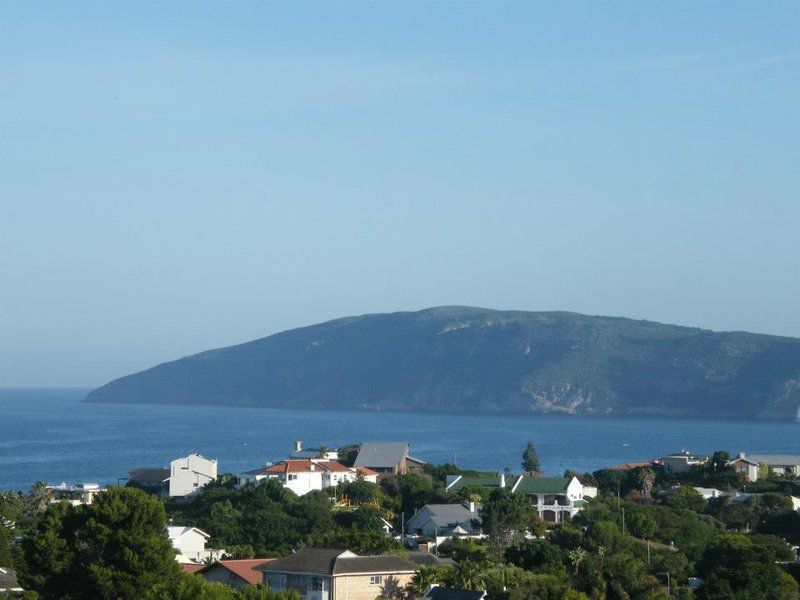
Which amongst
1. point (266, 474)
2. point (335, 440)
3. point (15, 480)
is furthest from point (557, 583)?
point (335, 440)

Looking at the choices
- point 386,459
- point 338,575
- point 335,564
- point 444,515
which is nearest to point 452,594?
point 338,575

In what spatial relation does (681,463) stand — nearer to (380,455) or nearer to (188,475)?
(380,455)

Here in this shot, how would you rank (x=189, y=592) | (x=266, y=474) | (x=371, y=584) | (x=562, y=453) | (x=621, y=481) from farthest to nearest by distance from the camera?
(x=562, y=453) → (x=621, y=481) → (x=266, y=474) → (x=371, y=584) → (x=189, y=592)

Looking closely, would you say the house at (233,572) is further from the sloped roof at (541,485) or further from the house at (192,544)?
the sloped roof at (541,485)

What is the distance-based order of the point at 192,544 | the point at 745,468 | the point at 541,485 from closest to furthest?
the point at 192,544 → the point at 541,485 → the point at 745,468

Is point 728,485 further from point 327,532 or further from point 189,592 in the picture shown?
point 189,592

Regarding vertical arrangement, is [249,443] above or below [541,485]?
above

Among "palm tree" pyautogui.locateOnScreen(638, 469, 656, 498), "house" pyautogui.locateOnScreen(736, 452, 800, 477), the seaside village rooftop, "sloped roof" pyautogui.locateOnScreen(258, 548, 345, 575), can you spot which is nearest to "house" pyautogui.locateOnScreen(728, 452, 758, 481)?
the seaside village rooftop
